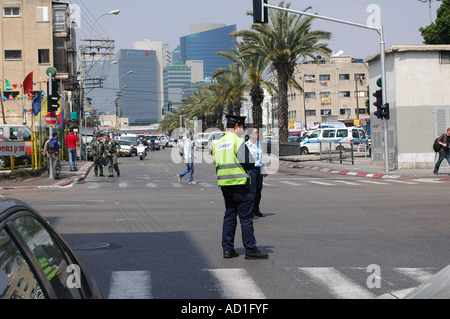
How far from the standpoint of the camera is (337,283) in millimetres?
6906

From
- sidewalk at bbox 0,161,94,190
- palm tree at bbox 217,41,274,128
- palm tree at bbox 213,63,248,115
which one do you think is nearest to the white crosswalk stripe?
sidewalk at bbox 0,161,94,190

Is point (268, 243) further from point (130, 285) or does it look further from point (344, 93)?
point (344, 93)

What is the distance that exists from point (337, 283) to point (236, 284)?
3.61 feet

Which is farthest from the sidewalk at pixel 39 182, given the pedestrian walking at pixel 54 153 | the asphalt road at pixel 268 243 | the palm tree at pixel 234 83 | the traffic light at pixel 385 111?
the palm tree at pixel 234 83

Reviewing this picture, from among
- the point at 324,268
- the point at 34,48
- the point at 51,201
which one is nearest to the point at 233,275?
the point at 324,268

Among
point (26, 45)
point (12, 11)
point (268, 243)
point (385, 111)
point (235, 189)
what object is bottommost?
point (268, 243)

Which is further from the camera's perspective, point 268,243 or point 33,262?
point 268,243

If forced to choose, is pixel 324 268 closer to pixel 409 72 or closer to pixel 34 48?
pixel 409 72

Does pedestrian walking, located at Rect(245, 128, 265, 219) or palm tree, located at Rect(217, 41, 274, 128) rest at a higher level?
palm tree, located at Rect(217, 41, 274, 128)

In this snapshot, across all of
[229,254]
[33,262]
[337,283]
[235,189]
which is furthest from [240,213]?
[33,262]

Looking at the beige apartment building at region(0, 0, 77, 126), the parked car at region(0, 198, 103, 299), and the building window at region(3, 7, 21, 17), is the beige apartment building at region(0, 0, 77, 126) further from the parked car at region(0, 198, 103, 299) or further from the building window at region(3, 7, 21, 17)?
the parked car at region(0, 198, 103, 299)

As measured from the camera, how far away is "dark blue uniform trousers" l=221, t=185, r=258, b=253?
8383 millimetres

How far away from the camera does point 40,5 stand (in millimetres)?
62156

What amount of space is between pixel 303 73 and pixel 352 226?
322ft
